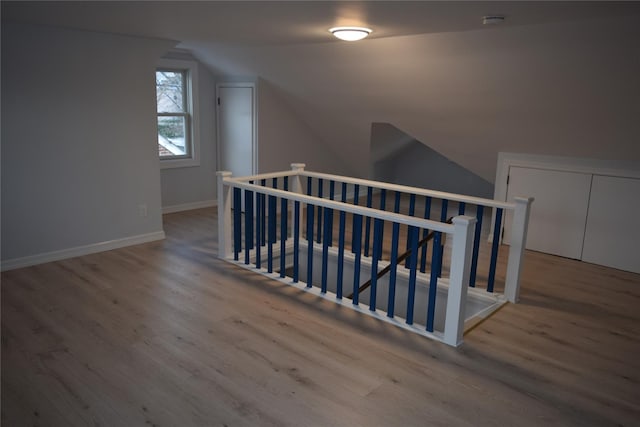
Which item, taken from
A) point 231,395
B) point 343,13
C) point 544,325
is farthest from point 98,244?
point 544,325

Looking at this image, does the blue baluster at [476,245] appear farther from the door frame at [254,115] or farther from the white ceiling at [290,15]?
the door frame at [254,115]

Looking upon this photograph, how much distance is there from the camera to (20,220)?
4117 millimetres

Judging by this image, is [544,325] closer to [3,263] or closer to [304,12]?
[304,12]

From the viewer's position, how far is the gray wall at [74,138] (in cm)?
398

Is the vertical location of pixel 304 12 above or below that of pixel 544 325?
above

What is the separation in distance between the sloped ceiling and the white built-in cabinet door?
0.29m

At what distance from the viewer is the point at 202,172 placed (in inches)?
258

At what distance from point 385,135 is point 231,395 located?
16.8 ft

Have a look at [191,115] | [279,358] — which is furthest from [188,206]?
[279,358]

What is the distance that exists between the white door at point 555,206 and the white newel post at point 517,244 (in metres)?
1.46

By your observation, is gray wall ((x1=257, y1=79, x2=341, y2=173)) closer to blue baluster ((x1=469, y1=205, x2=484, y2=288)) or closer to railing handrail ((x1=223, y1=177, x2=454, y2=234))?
railing handrail ((x1=223, y1=177, x2=454, y2=234))

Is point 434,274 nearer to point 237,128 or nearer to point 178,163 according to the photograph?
point 237,128

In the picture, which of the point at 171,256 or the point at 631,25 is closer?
the point at 631,25

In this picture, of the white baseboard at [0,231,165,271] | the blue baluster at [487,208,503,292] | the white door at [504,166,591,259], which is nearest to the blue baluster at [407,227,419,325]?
the blue baluster at [487,208,503,292]
